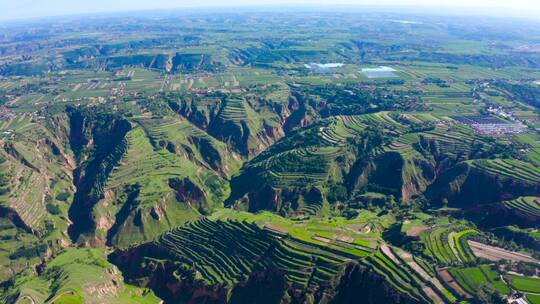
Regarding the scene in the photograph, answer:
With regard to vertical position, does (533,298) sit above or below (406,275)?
above

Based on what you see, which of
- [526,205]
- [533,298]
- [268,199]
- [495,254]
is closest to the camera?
[533,298]

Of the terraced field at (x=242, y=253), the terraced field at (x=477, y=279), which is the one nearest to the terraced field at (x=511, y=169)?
the terraced field at (x=477, y=279)

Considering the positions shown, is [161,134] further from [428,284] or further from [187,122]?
[428,284]

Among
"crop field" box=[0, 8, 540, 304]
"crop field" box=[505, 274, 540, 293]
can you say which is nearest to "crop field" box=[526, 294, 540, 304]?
"crop field" box=[0, 8, 540, 304]

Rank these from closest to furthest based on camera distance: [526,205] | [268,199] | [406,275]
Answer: [406,275]
[526,205]
[268,199]

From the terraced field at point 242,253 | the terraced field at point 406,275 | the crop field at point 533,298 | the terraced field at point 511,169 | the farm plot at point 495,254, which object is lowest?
the terraced field at point 242,253

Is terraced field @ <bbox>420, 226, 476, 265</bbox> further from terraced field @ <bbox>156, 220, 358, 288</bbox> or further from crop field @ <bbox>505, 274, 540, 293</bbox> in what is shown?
terraced field @ <bbox>156, 220, 358, 288</bbox>

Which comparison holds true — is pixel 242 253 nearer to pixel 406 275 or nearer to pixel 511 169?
pixel 406 275

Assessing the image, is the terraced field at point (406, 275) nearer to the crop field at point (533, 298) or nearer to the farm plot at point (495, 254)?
the crop field at point (533, 298)

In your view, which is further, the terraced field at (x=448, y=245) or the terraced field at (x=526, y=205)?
the terraced field at (x=526, y=205)

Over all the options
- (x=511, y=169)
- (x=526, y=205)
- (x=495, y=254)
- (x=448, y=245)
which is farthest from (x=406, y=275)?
(x=511, y=169)

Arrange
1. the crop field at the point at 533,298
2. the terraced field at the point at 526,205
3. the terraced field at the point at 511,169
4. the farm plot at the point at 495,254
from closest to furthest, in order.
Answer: the crop field at the point at 533,298 → the farm plot at the point at 495,254 → the terraced field at the point at 526,205 → the terraced field at the point at 511,169
